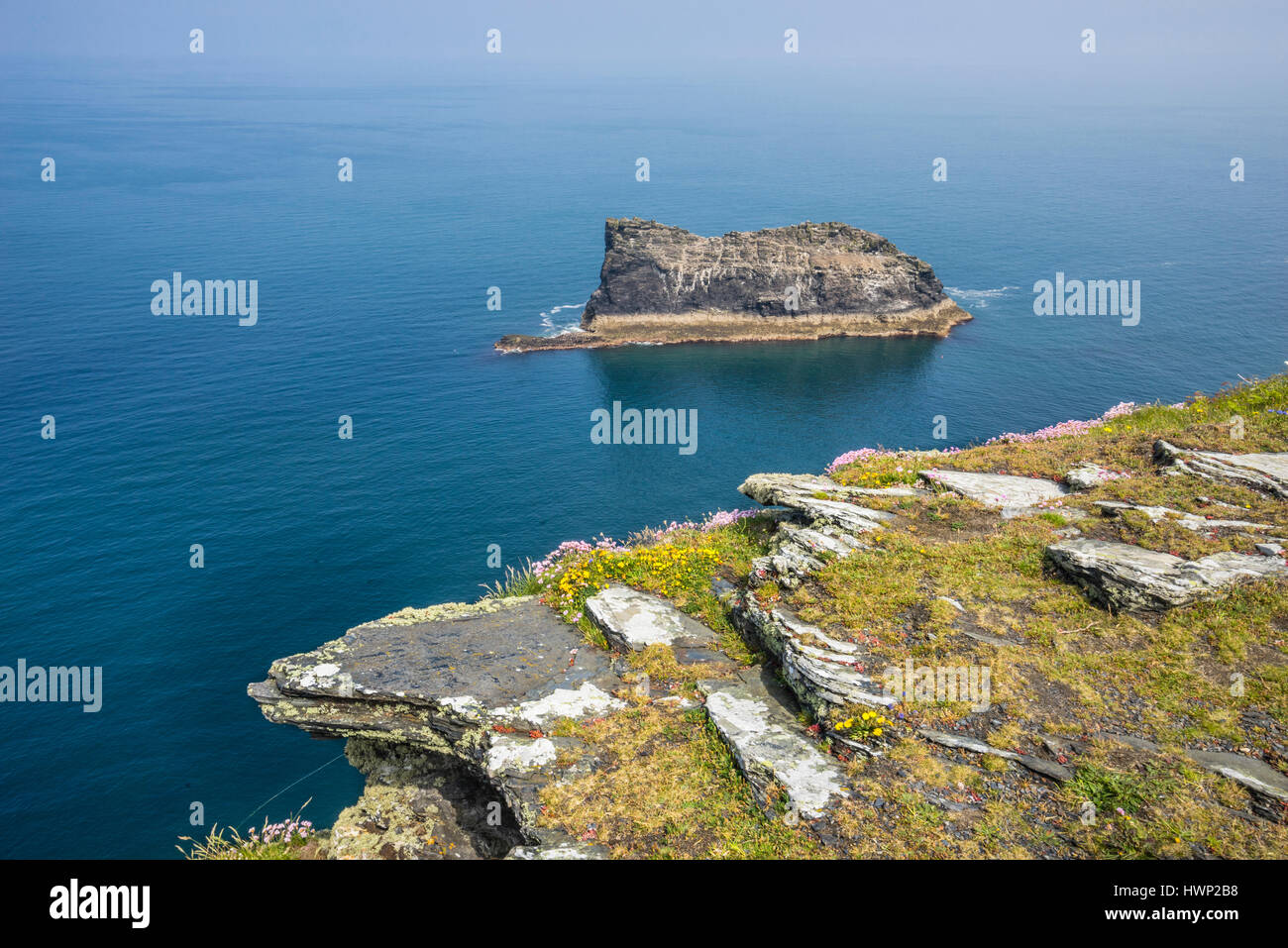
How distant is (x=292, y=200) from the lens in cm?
17938

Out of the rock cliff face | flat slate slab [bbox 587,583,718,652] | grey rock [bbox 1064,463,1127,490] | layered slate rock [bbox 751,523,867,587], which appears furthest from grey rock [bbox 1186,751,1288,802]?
the rock cliff face

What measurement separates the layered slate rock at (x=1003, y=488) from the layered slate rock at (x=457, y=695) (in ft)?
40.2

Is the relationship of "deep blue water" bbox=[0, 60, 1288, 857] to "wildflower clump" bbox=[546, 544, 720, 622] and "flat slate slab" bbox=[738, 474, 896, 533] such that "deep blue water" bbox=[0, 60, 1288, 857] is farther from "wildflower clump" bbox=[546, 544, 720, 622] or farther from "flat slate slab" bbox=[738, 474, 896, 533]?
"flat slate slab" bbox=[738, 474, 896, 533]

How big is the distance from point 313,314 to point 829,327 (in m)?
74.1

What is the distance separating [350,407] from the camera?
273 ft

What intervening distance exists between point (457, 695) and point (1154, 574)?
629 inches

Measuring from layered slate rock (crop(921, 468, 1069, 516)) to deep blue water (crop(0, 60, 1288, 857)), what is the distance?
3065cm

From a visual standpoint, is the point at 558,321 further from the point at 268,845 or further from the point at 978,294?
the point at 268,845

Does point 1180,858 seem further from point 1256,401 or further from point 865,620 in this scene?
point 1256,401

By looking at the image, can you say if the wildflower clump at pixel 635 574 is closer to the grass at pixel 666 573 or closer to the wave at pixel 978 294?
the grass at pixel 666 573

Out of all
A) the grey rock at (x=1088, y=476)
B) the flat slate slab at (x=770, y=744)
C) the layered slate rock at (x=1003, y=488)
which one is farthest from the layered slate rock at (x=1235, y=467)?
the flat slate slab at (x=770, y=744)

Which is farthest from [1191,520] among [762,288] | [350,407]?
[762,288]

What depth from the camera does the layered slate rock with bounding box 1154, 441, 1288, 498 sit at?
2062 cm

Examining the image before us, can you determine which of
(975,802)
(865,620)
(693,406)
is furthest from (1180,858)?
(693,406)
